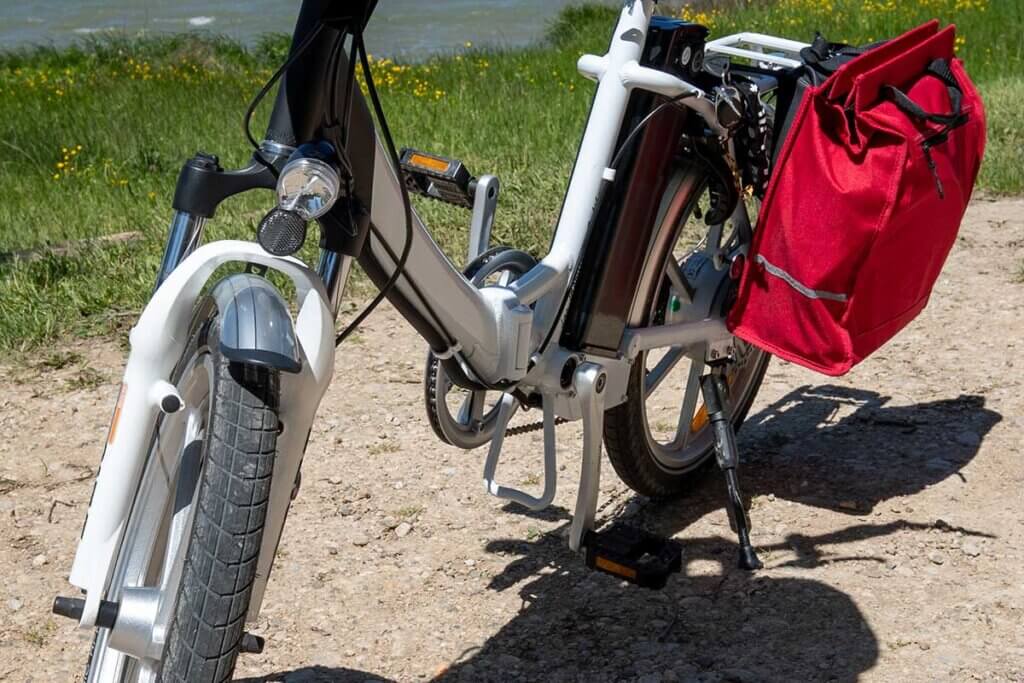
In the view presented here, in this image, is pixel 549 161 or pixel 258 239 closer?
pixel 258 239

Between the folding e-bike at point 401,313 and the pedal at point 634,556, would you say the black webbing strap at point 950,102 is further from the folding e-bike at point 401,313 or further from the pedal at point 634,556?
the pedal at point 634,556

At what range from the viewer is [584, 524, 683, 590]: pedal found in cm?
295

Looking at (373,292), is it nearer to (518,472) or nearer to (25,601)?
(518,472)

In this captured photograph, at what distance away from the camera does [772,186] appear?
3041 mm

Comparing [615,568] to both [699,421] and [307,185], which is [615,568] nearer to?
[699,421]

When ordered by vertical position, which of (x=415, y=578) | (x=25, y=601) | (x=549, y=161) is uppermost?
(x=549, y=161)

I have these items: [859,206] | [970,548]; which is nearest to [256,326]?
[859,206]

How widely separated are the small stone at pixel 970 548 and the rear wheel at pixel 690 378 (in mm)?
646

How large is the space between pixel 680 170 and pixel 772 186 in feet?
0.64

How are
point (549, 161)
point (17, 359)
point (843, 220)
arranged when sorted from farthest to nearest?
point (549, 161), point (17, 359), point (843, 220)

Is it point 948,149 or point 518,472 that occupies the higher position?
point 948,149

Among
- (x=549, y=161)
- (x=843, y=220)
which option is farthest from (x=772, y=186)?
(x=549, y=161)

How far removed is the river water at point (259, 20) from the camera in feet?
53.4

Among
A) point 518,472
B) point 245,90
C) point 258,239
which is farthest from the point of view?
point 245,90
